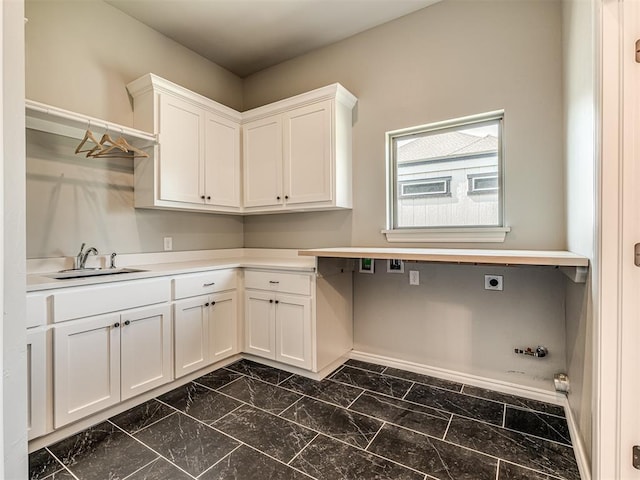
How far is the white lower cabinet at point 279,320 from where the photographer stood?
242 cm

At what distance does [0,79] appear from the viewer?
864 mm

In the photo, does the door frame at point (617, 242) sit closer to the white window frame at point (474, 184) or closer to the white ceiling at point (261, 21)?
the white window frame at point (474, 184)

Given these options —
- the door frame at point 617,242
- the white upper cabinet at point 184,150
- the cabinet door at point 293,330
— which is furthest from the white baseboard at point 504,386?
the white upper cabinet at point 184,150

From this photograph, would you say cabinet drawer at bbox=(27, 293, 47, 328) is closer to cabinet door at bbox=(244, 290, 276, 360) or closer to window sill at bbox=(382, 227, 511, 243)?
cabinet door at bbox=(244, 290, 276, 360)

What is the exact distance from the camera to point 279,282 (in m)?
2.54

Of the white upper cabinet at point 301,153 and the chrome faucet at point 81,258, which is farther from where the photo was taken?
the white upper cabinet at point 301,153

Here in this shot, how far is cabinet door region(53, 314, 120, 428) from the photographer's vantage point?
169 cm

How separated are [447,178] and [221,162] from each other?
2.01m

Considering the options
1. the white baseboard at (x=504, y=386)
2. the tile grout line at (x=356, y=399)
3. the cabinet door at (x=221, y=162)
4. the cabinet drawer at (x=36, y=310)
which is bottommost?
the tile grout line at (x=356, y=399)

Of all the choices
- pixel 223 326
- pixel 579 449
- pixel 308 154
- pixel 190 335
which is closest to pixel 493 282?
pixel 579 449

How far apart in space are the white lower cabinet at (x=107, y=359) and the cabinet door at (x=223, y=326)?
376mm

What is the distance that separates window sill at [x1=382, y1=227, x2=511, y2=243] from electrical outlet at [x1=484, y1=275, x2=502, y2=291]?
26cm

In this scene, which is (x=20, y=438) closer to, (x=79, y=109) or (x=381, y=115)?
(x=79, y=109)

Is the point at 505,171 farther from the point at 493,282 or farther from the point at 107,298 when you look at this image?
the point at 107,298
